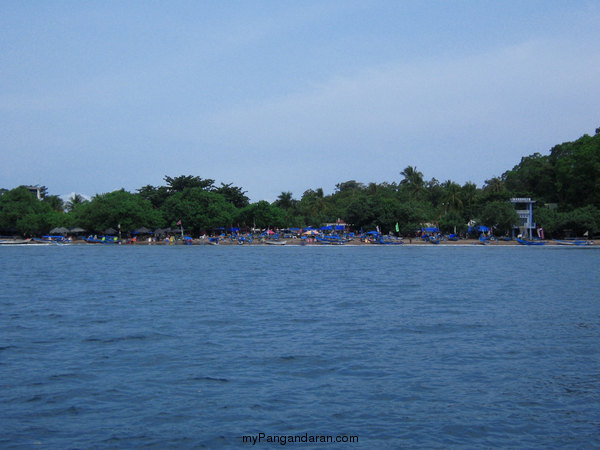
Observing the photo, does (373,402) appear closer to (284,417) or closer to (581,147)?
(284,417)

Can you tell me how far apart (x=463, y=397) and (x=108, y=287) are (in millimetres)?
21156

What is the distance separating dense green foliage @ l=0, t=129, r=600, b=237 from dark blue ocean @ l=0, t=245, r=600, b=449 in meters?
49.2

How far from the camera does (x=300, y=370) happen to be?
38.1 ft

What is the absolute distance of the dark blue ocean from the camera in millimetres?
8531

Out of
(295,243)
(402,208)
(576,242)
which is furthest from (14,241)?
(576,242)

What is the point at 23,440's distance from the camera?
8.14 m

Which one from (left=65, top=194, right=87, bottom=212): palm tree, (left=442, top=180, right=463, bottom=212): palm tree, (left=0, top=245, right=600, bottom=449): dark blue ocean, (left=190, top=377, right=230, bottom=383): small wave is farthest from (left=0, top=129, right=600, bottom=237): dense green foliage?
(left=190, top=377, right=230, bottom=383): small wave

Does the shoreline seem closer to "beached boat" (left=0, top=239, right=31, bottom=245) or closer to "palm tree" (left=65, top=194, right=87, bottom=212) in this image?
"beached boat" (left=0, top=239, right=31, bottom=245)

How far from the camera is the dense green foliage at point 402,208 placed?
69.6 m

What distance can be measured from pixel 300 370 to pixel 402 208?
212ft

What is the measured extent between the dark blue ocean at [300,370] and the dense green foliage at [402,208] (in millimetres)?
49216

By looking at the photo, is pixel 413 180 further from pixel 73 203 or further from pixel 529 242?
pixel 73 203

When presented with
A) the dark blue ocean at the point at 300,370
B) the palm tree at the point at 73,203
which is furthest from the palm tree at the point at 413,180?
the dark blue ocean at the point at 300,370

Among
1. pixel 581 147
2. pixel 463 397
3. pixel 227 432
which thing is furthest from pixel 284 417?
pixel 581 147
